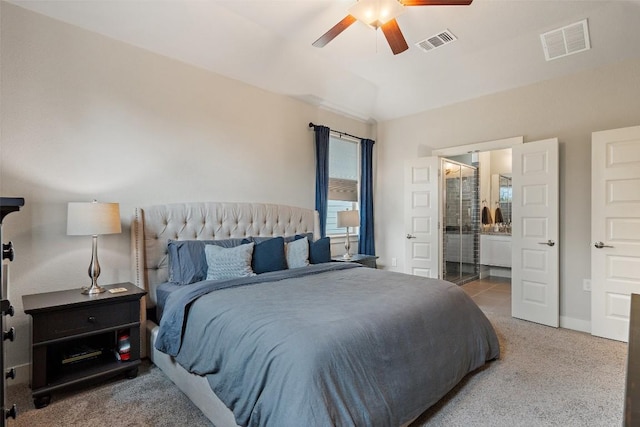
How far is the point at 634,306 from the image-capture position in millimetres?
1573

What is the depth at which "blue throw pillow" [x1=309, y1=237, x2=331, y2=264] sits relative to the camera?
3.62 metres

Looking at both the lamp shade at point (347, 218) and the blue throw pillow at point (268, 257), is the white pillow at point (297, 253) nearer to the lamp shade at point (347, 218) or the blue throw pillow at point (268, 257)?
the blue throw pillow at point (268, 257)

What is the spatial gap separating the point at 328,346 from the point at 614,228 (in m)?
3.53

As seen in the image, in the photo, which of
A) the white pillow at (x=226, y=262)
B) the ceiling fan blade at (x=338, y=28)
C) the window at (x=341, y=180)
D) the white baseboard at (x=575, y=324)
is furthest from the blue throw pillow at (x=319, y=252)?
the white baseboard at (x=575, y=324)

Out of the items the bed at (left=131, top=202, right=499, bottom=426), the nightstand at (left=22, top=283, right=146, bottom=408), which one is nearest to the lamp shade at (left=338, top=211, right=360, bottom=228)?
the bed at (left=131, top=202, right=499, bottom=426)

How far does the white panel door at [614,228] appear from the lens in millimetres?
3256

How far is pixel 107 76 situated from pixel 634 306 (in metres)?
4.02

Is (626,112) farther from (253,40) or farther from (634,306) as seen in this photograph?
(253,40)

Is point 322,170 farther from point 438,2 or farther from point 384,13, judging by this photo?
point 438,2

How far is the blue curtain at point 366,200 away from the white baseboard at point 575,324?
253 cm

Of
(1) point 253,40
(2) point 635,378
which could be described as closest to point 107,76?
(1) point 253,40

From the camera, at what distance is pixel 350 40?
11.9 feet

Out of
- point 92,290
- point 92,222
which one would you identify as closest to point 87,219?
point 92,222

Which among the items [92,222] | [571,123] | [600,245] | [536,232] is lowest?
[600,245]
